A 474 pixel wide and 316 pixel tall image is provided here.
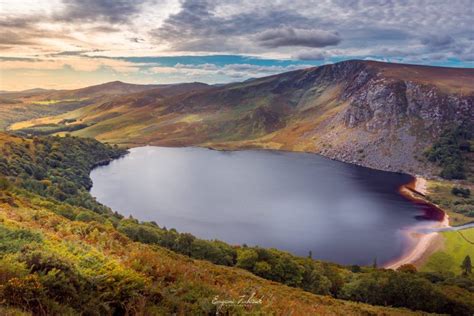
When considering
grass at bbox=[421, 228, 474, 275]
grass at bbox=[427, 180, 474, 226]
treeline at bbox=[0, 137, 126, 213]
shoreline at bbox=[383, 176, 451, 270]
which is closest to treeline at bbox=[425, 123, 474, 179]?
grass at bbox=[427, 180, 474, 226]

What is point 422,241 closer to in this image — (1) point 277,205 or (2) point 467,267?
(2) point 467,267

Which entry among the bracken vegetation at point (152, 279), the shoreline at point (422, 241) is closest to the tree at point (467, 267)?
the shoreline at point (422, 241)

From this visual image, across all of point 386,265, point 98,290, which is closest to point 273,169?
point 386,265

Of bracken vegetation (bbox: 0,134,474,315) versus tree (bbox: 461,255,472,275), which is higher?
bracken vegetation (bbox: 0,134,474,315)

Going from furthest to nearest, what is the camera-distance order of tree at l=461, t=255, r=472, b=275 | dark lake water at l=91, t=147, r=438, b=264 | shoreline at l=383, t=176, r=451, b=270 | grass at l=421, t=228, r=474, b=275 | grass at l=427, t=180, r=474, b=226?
grass at l=427, t=180, r=474, b=226, dark lake water at l=91, t=147, r=438, b=264, shoreline at l=383, t=176, r=451, b=270, grass at l=421, t=228, r=474, b=275, tree at l=461, t=255, r=472, b=275

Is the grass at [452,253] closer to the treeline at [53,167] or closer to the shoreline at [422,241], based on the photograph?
the shoreline at [422,241]

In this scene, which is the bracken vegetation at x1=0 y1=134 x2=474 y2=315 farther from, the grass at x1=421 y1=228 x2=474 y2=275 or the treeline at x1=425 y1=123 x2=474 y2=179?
the treeline at x1=425 y1=123 x2=474 y2=179

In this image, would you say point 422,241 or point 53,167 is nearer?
point 422,241

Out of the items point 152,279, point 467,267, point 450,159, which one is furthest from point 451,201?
point 152,279
